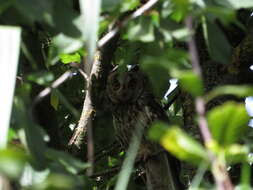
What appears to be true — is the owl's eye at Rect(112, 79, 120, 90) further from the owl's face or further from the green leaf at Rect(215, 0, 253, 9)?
the green leaf at Rect(215, 0, 253, 9)

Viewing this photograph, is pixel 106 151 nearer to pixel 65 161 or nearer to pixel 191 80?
pixel 65 161

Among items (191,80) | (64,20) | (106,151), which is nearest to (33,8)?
(64,20)

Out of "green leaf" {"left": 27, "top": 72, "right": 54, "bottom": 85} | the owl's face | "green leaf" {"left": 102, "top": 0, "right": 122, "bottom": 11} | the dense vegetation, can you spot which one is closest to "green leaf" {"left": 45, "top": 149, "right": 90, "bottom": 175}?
the dense vegetation

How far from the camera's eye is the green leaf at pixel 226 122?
560 millimetres

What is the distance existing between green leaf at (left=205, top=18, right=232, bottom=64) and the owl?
1370 millimetres

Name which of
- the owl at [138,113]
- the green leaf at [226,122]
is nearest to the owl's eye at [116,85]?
the owl at [138,113]

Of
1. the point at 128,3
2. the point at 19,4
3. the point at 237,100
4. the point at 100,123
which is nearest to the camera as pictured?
the point at 19,4

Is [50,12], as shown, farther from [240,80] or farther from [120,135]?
[120,135]

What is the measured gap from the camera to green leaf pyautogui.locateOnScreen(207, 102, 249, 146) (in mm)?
560

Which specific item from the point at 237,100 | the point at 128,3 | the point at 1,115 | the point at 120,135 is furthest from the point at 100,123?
the point at 1,115

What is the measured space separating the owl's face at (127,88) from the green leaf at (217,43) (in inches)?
59.6

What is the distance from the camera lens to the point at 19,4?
2.17 feet

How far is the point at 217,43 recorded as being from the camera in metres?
0.80

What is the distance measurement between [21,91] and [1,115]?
114 millimetres
